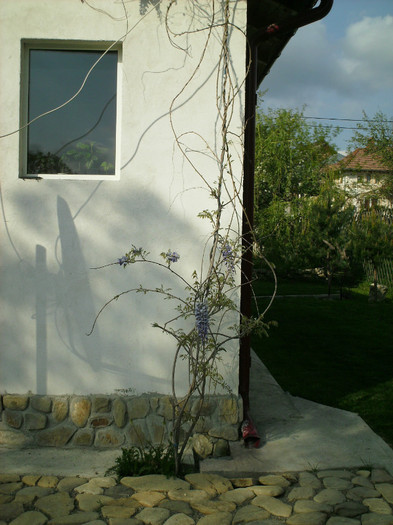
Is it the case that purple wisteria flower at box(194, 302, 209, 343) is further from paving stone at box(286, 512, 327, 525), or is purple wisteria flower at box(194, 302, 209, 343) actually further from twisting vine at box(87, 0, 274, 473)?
paving stone at box(286, 512, 327, 525)

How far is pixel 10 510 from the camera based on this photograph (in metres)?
3.23

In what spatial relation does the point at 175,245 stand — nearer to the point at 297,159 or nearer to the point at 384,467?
the point at 384,467

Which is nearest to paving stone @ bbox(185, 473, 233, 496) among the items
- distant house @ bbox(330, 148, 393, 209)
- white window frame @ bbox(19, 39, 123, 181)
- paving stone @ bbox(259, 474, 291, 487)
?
paving stone @ bbox(259, 474, 291, 487)

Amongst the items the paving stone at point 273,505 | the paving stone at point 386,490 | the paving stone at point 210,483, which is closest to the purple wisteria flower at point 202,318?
the paving stone at point 210,483

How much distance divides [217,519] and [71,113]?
3.16 meters

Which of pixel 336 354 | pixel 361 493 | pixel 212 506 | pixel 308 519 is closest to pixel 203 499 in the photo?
pixel 212 506

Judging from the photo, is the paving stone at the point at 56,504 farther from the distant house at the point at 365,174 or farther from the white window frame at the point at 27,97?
the distant house at the point at 365,174

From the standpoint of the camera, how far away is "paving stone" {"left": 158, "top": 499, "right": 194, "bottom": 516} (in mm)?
3289

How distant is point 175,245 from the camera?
4234 millimetres

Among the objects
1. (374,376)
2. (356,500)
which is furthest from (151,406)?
(374,376)

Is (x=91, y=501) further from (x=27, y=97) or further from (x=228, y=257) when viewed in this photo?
(x=27, y=97)

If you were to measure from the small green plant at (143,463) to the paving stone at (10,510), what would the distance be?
2.19 ft

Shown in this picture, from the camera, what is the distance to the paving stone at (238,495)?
11.3ft

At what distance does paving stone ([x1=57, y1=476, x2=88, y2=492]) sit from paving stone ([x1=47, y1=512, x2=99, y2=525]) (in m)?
0.35
